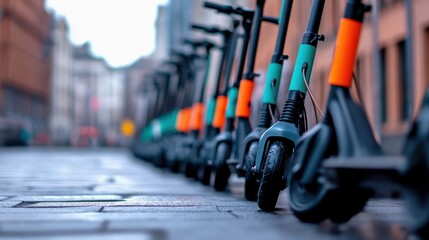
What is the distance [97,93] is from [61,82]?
2434 cm

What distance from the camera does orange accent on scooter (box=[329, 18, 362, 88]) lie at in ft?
11.9

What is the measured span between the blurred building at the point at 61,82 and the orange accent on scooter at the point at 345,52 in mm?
89297

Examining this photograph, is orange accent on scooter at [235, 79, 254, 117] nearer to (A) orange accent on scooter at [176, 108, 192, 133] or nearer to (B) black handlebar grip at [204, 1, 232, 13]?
(B) black handlebar grip at [204, 1, 232, 13]

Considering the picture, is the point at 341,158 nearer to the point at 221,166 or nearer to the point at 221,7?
the point at 221,166

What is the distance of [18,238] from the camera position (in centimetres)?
329

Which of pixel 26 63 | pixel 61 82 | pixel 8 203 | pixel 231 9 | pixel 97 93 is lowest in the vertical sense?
pixel 8 203

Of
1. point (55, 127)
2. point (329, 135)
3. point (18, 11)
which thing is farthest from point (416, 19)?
point (55, 127)

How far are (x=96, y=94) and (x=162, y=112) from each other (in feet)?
361

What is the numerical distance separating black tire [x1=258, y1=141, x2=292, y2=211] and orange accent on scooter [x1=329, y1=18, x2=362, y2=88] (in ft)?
3.38

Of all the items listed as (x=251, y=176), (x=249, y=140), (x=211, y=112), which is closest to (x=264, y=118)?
(x=249, y=140)

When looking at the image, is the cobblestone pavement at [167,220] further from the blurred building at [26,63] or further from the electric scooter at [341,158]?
the blurred building at [26,63]

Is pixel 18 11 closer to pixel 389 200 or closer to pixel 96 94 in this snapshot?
pixel 96 94

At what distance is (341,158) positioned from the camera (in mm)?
3326

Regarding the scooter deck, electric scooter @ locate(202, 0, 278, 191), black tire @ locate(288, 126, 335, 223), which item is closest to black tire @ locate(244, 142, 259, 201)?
electric scooter @ locate(202, 0, 278, 191)
